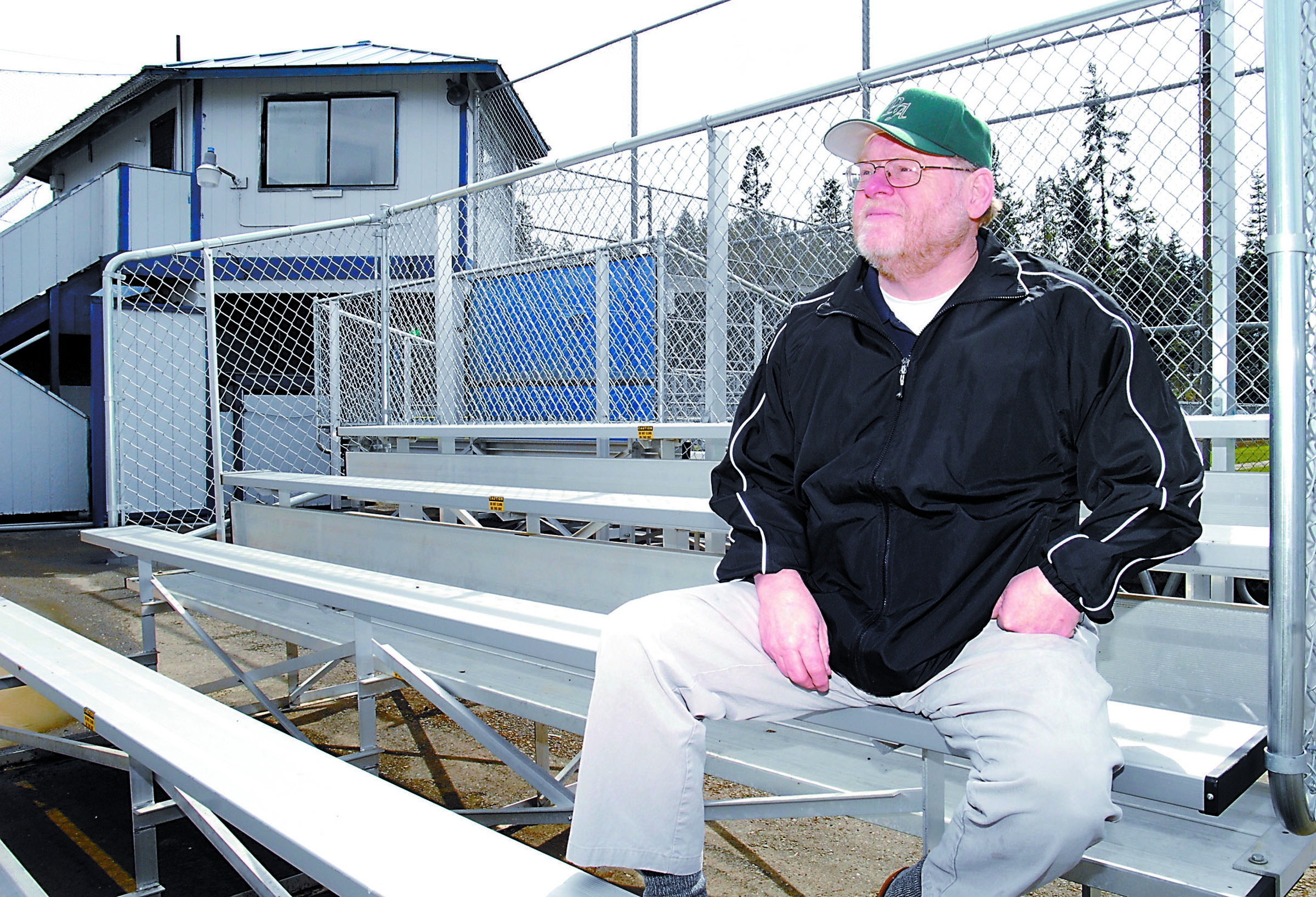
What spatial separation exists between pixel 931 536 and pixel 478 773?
216cm

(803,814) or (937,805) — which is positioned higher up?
(937,805)

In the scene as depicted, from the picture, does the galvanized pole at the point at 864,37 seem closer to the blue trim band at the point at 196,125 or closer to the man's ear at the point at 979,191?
the man's ear at the point at 979,191

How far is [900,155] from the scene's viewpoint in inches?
57.3

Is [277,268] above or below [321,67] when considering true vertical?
below

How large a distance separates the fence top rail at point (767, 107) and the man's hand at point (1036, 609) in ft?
5.70

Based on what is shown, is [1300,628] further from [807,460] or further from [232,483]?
[232,483]

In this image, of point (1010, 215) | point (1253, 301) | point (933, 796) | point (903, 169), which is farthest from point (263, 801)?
point (1253, 301)

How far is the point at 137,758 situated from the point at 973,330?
1.57 m

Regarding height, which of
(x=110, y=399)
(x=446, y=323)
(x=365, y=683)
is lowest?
(x=365, y=683)

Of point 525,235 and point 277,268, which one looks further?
point 277,268

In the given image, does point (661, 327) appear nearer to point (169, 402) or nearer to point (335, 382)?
point (335, 382)

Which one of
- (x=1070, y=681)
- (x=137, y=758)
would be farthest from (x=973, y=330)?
(x=137, y=758)

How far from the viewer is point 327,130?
1045 cm

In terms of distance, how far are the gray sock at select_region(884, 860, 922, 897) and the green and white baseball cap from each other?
1062 mm
